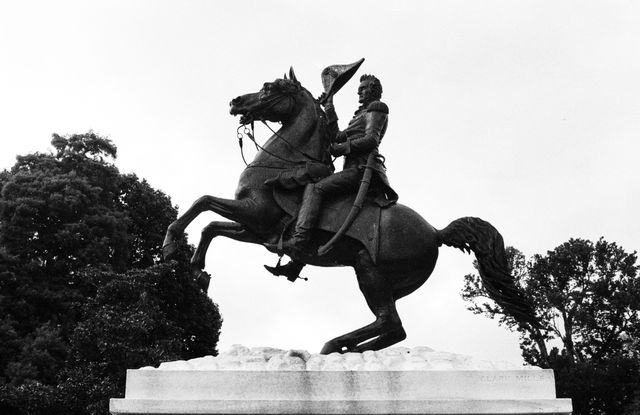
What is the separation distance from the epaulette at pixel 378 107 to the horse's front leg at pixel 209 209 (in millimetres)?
1874

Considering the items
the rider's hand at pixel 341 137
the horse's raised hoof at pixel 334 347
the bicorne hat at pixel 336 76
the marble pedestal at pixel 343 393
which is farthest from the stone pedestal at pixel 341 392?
the bicorne hat at pixel 336 76

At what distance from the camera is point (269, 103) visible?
32.0 ft

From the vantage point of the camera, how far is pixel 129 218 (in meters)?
28.7

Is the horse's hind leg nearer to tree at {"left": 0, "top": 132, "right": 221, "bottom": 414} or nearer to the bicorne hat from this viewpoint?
the bicorne hat

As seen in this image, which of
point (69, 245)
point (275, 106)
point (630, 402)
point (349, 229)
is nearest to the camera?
point (349, 229)

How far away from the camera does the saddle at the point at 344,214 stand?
29.4 ft

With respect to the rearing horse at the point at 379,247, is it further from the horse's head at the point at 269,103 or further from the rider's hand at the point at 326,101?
the rider's hand at the point at 326,101

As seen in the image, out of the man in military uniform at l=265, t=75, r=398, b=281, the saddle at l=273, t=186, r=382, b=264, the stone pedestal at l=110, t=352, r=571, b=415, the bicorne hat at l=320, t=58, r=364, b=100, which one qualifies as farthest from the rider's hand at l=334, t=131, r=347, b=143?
the stone pedestal at l=110, t=352, r=571, b=415

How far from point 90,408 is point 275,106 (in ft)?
44.3

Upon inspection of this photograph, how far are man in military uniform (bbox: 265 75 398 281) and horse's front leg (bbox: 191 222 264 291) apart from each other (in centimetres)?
50

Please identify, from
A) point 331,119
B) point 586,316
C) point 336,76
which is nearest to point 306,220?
point 331,119

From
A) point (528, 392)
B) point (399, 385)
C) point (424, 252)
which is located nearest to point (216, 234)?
point (424, 252)

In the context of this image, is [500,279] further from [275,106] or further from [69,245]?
[69,245]

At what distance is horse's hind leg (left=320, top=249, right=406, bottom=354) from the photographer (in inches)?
344
